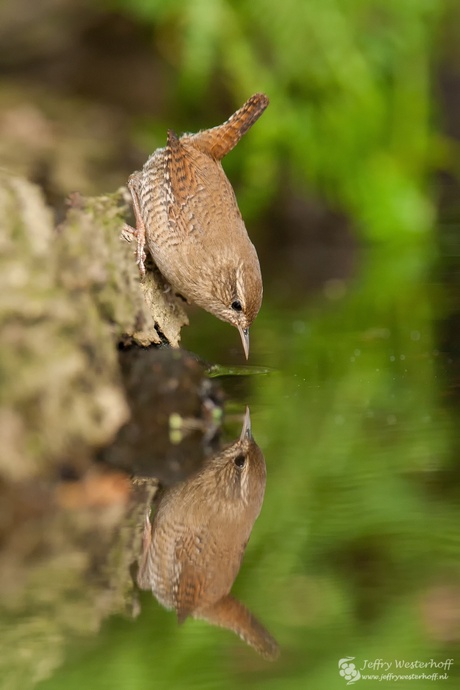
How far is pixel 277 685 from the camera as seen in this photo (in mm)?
2234

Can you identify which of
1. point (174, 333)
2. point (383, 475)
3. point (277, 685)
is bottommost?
point (277, 685)

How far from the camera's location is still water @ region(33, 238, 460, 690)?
230 centimetres

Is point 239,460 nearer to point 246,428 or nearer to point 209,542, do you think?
point 246,428

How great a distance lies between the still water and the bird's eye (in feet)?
0.29

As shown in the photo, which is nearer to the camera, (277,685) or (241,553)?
(277,685)

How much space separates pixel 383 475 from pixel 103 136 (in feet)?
19.5

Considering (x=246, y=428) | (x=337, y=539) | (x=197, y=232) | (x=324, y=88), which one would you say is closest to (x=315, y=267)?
(x=324, y=88)

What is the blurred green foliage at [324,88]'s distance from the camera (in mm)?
9094

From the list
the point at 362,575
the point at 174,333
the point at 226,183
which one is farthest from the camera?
the point at 226,183

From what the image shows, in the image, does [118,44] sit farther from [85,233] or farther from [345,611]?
[345,611]

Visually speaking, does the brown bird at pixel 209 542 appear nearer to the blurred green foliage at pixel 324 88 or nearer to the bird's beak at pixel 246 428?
the bird's beak at pixel 246 428

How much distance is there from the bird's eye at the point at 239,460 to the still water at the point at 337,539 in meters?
0.09

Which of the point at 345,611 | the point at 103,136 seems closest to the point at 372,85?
the point at 103,136

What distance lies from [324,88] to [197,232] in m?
6.15
